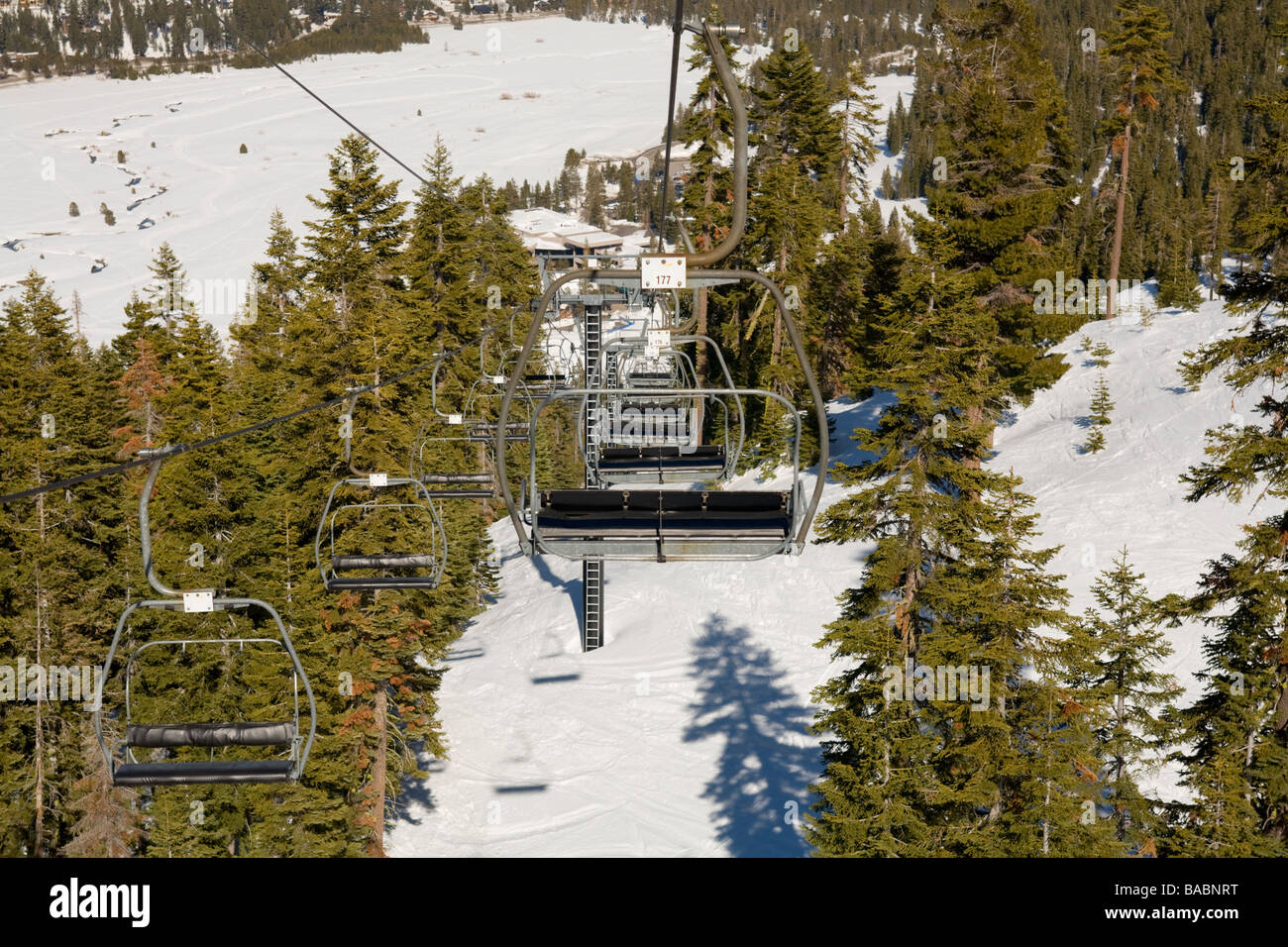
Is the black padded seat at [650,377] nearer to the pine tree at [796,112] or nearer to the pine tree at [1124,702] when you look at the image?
the pine tree at [1124,702]

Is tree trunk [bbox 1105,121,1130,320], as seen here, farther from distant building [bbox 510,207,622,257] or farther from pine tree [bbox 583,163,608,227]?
pine tree [bbox 583,163,608,227]

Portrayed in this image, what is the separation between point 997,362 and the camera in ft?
96.5

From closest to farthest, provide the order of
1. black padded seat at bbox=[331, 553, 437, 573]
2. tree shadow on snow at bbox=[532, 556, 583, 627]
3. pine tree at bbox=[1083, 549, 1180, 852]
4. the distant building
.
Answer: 1. black padded seat at bbox=[331, 553, 437, 573]
2. pine tree at bbox=[1083, 549, 1180, 852]
3. tree shadow on snow at bbox=[532, 556, 583, 627]
4. the distant building

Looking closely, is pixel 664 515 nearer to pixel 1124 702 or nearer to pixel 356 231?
pixel 1124 702

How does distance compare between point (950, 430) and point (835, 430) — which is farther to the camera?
point (835, 430)

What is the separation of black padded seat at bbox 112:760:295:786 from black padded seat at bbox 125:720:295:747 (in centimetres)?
26

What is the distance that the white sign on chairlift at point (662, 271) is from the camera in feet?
18.9

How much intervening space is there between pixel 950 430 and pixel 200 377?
106ft

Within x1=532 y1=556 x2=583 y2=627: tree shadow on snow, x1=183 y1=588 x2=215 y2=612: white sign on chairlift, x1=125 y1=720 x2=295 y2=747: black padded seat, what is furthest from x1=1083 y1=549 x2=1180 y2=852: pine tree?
x1=532 y1=556 x2=583 y2=627: tree shadow on snow

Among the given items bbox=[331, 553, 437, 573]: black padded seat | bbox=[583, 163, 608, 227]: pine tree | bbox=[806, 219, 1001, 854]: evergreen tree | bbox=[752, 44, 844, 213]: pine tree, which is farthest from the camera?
bbox=[583, 163, 608, 227]: pine tree

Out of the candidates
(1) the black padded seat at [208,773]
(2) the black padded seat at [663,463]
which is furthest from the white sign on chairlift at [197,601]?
(2) the black padded seat at [663,463]

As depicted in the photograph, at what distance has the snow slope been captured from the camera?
2306cm
